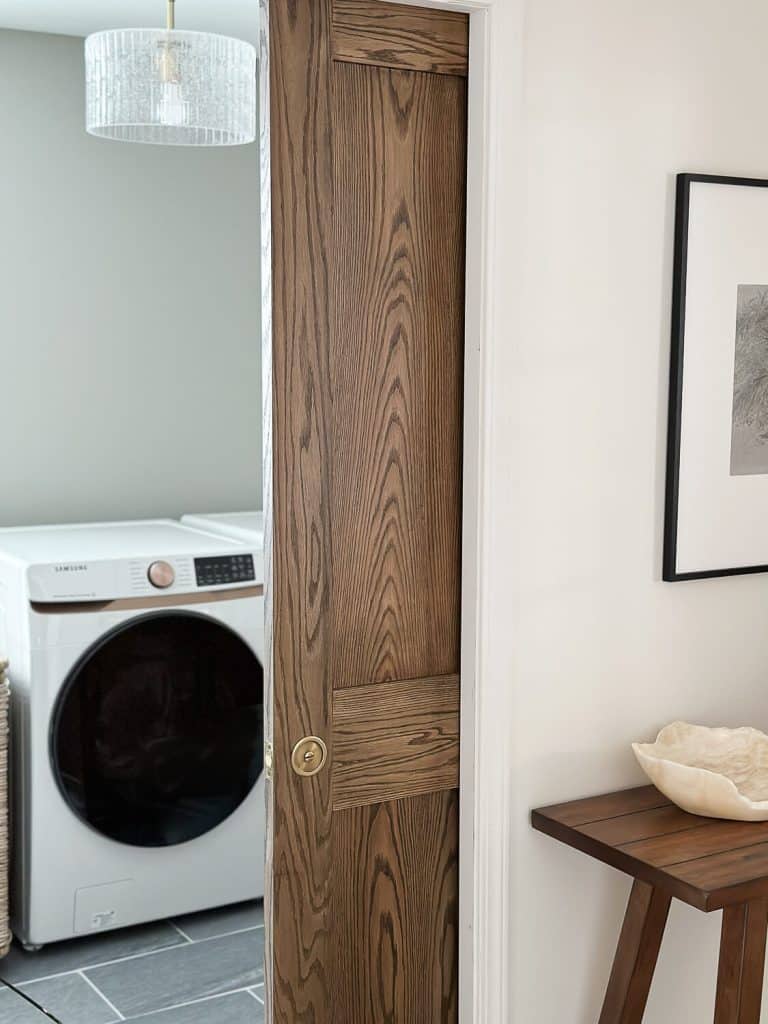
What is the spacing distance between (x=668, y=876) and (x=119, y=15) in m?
2.91

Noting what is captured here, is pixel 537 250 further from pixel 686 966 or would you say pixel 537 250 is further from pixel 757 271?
pixel 686 966

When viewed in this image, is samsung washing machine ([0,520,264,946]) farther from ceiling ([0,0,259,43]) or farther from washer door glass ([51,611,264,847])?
ceiling ([0,0,259,43])

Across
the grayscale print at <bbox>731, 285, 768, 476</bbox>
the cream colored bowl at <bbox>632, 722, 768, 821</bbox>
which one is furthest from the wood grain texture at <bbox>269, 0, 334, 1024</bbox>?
the grayscale print at <bbox>731, 285, 768, 476</bbox>

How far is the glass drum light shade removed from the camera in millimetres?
2682

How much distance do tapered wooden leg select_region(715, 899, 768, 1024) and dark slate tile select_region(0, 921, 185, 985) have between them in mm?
1856

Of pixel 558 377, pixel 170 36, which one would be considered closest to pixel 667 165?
pixel 558 377

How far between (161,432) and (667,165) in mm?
2339

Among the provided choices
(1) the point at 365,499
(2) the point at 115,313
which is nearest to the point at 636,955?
(1) the point at 365,499

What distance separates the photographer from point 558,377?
6.12 ft

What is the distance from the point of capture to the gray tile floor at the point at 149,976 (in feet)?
9.30

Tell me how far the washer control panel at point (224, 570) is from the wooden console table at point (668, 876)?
1560 mm

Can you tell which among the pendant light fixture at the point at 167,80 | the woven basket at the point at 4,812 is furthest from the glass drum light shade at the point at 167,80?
the woven basket at the point at 4,812

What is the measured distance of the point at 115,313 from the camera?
3.82 m

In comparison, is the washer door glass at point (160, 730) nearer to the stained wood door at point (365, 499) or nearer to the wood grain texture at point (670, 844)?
the stained wood door at point (365, 499)
